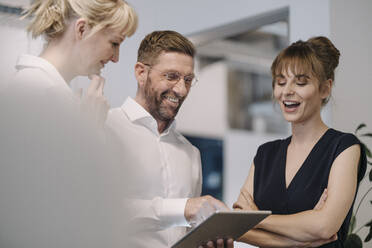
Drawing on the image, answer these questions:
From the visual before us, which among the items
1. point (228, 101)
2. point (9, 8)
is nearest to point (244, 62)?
point (228, 101)

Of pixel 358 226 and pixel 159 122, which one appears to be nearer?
pixel 159 122

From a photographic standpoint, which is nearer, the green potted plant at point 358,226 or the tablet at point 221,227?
the tablet at point 221,227

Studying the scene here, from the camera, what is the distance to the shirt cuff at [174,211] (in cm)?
150

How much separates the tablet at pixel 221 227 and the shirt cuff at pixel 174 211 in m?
0.15

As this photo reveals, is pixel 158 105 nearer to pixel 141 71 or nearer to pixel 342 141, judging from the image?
pixel 141 71

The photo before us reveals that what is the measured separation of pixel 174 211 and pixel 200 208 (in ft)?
0.43

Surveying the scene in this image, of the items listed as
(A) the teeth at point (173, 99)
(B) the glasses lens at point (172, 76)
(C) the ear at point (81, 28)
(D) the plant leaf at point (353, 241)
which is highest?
(B) the glasses lens at point (172, 76)

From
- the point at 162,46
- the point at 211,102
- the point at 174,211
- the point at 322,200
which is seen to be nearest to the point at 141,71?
the point at 162,46

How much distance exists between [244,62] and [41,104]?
8442mm

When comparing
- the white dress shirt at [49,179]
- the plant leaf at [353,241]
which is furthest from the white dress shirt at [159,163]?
the white dress shirt at [49,179]

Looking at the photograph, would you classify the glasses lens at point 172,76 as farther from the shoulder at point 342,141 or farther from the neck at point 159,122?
the shoulder at point 342,141

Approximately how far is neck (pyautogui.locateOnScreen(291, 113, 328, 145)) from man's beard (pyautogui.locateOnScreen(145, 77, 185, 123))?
51 cm

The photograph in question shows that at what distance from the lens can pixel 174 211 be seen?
5.00 feet

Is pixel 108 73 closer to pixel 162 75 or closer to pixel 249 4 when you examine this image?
pixel 249 4
